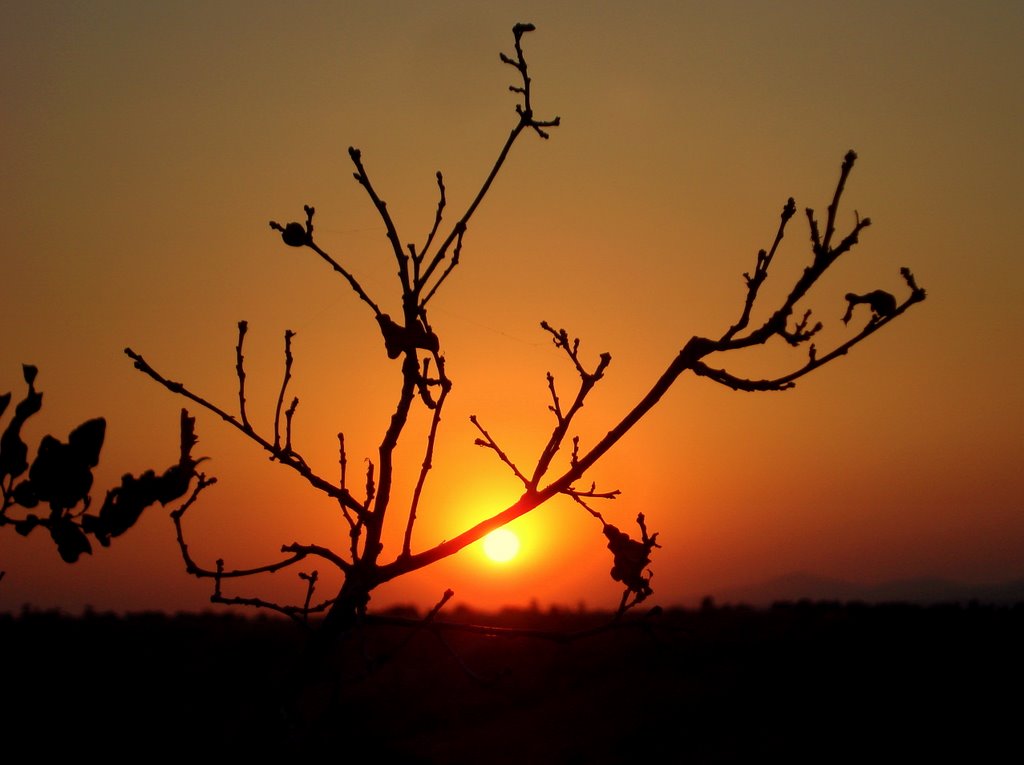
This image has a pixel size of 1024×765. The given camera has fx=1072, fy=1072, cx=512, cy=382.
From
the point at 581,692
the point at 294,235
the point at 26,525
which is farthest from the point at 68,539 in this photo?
the point at 581,692

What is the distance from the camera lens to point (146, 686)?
1416 cm

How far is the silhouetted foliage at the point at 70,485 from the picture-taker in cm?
251

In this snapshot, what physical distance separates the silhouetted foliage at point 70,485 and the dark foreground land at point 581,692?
900cm

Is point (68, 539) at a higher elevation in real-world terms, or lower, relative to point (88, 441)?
lower

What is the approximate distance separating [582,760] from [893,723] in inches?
145

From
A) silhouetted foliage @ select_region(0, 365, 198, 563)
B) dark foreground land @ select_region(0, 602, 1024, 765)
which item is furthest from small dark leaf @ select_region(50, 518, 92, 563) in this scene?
dark foreground land @ select_region(0, 602, 1024, 765)

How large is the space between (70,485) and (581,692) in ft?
42.8

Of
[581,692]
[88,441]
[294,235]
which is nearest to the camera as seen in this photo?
[88,441]

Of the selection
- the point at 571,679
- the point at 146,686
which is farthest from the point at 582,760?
the point at 146,686

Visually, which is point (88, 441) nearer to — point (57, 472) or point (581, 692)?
point (57, 472)

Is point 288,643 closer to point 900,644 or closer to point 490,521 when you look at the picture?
point 900,644

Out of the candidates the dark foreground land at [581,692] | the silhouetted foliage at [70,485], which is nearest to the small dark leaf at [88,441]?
the silhouetted foliage at [70,485]

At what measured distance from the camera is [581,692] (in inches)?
582

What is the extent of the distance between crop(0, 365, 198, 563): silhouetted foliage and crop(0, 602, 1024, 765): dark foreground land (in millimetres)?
8997
